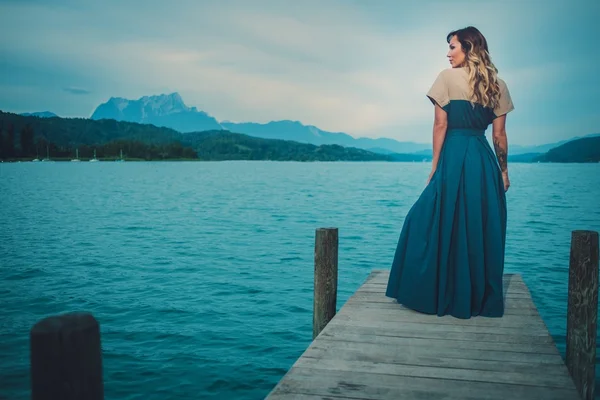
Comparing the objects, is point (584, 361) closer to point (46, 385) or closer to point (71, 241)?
point (46, 385)

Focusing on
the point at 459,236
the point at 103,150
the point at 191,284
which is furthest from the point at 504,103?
the point at 103,150

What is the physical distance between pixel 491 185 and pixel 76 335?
4.15m

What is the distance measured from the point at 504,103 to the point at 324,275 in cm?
273

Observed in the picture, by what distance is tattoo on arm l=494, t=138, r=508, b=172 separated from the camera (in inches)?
201

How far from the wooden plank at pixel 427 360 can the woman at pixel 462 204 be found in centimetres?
24

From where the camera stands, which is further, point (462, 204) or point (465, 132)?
point (465, 132)

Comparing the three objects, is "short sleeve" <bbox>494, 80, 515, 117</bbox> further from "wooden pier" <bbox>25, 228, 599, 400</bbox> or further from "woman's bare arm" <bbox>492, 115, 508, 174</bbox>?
"wooden pier" <bbox>25, 228, 599, 400</bbox>

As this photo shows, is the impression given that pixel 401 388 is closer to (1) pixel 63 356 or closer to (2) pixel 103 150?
(1) pixel 63 356

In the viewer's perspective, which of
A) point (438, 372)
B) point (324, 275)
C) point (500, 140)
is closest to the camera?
point (438, 372)

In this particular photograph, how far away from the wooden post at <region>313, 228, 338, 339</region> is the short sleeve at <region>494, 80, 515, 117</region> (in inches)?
86.5

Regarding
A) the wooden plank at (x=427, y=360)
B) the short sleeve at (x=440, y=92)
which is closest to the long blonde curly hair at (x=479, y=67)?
the short sleeve at (x=440, y=92)

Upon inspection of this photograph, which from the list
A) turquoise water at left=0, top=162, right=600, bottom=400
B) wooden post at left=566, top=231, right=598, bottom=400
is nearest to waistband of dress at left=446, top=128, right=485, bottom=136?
wooden post at left=566, top=231, right=598, bottom=400

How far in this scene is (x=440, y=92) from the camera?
4.86 meters

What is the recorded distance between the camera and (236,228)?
2408 cm
